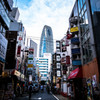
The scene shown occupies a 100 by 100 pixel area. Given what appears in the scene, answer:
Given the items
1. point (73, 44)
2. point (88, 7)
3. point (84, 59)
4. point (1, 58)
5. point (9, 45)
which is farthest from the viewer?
point (9, 45)

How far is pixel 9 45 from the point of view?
32125 millimetres

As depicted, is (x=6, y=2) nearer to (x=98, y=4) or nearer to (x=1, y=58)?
(x=1, y=58)

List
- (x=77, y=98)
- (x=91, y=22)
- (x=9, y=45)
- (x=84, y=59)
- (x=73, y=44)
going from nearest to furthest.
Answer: (x=91, y=22)
(x=84, y=59)
(x=77, y=98)
(x=73, y=44)
(x=9, y=45)

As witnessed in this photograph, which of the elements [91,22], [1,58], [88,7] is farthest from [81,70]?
[1,58]

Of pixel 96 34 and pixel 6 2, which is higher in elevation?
pixel 6 2

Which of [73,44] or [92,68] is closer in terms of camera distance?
[92,68]

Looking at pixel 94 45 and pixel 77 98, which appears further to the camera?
pixel 77 98

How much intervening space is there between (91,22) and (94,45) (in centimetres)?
333

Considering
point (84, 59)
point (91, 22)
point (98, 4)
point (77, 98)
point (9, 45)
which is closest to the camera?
point (98, 4)

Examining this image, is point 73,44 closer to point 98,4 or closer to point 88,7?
point 88,7

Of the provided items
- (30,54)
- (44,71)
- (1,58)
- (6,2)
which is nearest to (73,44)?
(1,58)

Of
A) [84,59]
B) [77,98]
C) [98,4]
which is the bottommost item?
[77,98]

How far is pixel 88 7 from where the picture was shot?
678 inches

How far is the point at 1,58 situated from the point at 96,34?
57.0 feet
